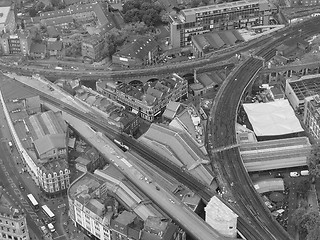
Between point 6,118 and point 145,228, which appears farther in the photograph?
point 6,118

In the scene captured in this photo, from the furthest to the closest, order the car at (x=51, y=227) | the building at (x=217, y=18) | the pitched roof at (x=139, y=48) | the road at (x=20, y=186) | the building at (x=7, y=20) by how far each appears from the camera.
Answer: the building at (x=7, y=20), the building at (x=217, y=18), the pitched roof at (x=139, y=48), the road at (x=20, y=186), the car at (x=51, y=227)

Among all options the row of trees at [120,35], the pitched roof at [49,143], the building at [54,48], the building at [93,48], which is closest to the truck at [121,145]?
the pitched roof at [49,143]

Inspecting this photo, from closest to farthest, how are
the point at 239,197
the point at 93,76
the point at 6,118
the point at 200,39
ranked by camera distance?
the point at 239,197, the point at 6,118, the point at 93,76, the point at 200,39

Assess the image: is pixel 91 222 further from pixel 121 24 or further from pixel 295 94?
pixel 121 24

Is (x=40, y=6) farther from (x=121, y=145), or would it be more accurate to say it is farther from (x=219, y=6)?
(x=121, y=145)

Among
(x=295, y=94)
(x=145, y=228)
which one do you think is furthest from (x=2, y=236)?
(x=295, y=94)

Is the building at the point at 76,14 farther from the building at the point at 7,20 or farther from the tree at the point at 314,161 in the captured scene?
the tree at the point at 314,161
